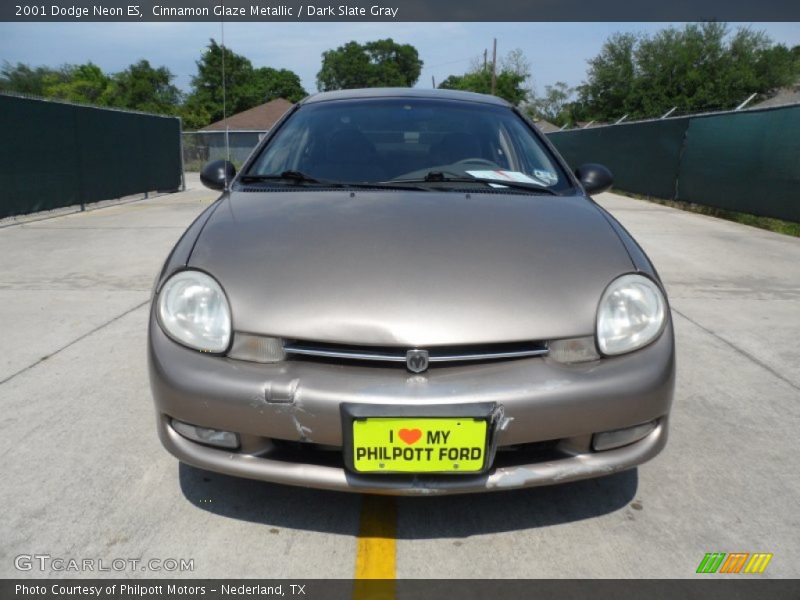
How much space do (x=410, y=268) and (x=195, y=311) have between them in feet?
2.12

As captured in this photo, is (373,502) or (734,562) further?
(373,502)

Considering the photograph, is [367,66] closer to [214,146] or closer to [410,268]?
[214,146]

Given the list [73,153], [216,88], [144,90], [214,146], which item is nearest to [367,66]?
[216,88]

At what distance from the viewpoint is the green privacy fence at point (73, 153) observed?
9.15 metres

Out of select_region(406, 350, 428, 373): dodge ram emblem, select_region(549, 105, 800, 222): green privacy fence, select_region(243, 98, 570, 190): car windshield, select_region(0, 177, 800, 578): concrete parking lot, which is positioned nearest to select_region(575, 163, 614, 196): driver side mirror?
select_region(243, 98, 570, 190): car windshield

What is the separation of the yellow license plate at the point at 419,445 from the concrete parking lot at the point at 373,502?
0.38 metres

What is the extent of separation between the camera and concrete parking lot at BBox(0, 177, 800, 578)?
1835 millimetres

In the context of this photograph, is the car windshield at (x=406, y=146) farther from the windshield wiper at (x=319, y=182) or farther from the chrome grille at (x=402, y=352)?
the chrome grille at (x=402, y=352)

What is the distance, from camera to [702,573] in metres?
1.79

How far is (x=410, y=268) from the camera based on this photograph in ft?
6.07

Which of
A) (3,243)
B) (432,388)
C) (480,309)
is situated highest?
(480,309)

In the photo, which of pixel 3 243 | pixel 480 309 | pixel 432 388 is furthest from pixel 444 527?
pixel 3 243

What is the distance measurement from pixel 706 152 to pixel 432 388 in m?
12.4
